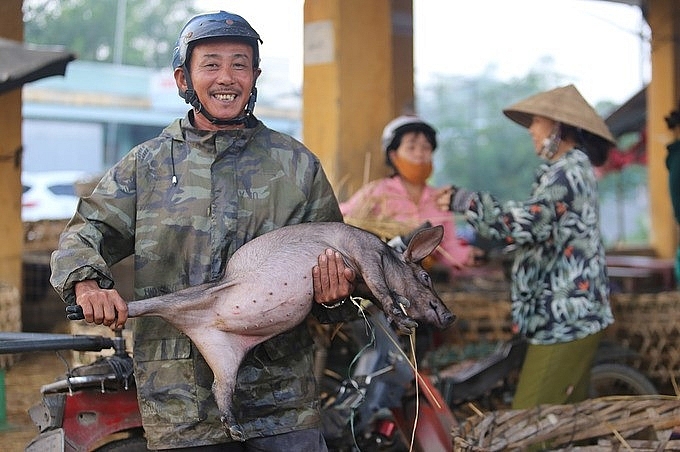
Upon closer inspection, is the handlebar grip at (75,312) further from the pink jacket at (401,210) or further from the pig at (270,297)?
the pink jacket at (401,210)

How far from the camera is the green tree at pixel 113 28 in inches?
1040

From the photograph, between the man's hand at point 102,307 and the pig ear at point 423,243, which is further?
the pig ear at point 423,243

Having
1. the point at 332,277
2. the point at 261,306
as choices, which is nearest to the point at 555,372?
the point at 332,277

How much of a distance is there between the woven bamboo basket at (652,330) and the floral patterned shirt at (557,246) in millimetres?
1876

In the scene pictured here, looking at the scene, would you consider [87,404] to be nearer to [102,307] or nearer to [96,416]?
[96,416]

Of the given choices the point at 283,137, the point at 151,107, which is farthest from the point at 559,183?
the point at 151,107

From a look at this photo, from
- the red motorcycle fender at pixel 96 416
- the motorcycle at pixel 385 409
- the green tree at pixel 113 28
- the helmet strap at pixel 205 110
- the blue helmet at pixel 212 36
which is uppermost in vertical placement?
the green tree at pixel 113 28

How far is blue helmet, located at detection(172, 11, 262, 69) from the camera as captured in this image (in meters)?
3.25

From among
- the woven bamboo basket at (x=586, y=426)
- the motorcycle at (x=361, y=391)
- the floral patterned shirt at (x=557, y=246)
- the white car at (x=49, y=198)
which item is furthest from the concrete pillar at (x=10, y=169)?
the white car at (x=49, y=198)

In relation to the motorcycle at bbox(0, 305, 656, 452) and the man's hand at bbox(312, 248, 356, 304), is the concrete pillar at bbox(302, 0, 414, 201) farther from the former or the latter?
the man's hand at bbox(312, 248, 356, 304)

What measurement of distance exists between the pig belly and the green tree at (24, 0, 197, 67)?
23.2m

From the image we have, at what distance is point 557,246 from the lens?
4.91 m

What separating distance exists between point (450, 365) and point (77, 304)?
420 centimetres

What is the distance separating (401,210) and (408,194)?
279mm
